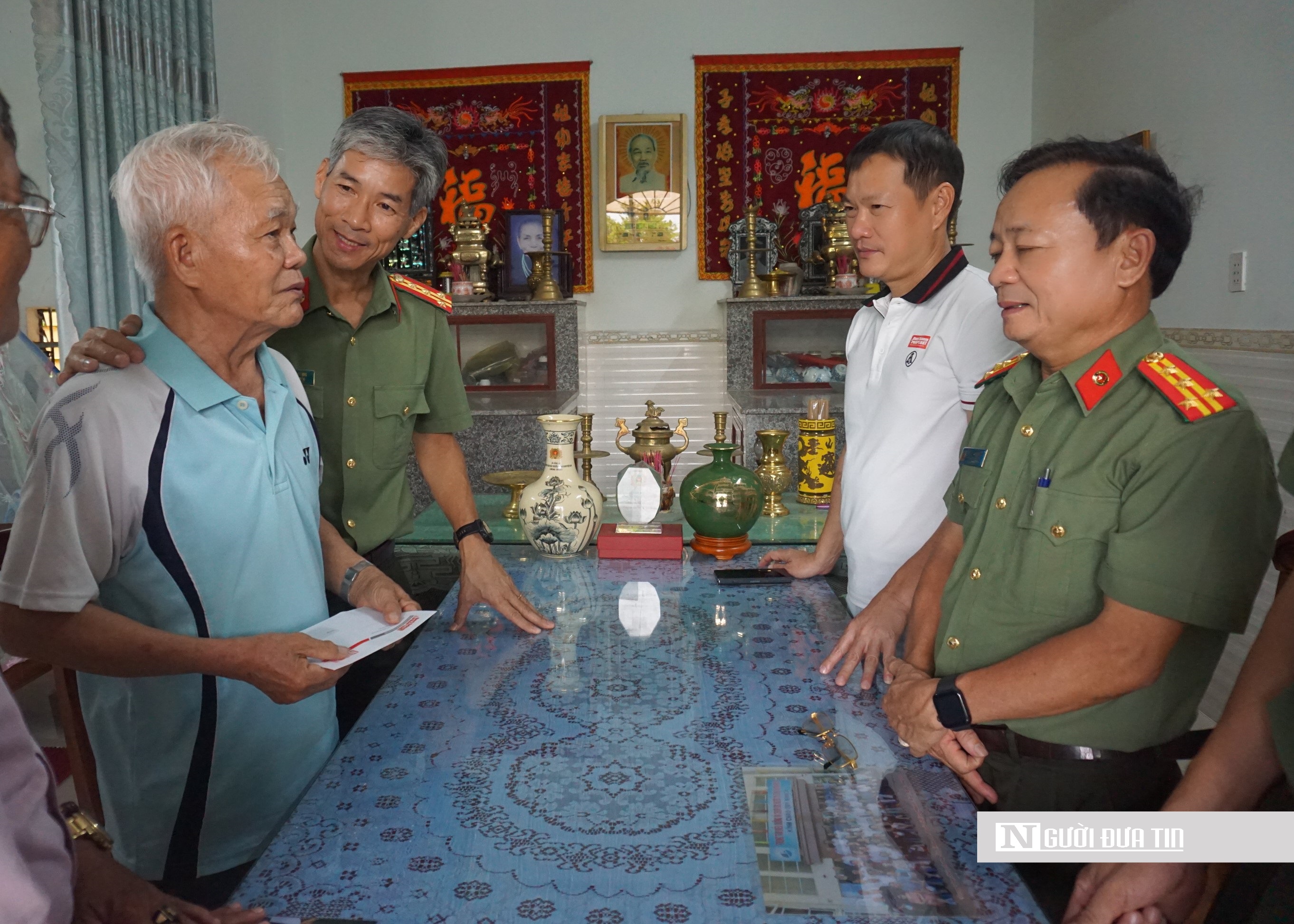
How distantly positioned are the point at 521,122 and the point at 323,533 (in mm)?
4535

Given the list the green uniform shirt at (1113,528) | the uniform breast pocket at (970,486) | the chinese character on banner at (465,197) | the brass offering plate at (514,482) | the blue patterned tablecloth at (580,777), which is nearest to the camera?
the blue patterned tablecloth at (580,777)

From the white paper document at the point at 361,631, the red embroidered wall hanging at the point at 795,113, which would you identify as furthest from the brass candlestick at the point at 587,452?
the red embroidered wall hanging at the point at 795,113

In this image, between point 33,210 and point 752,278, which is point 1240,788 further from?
point 752,278

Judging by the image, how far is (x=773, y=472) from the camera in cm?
297

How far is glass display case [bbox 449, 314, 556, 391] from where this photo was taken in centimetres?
543

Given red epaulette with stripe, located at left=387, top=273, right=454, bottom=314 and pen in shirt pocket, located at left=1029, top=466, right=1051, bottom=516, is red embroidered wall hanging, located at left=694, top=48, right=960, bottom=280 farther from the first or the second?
pen in shirt pocket, located at left=1029, top=466, right=1051, bottom=516

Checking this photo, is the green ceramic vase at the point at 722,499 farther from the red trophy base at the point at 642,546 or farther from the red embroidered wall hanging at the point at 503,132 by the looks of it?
the red embroidered wall hanging at the point at 503,132

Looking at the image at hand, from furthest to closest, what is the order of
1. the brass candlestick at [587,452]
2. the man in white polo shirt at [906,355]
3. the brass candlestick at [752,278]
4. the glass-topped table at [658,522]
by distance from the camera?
the brass candlestick at [752,278]
the brass candlestick at [587,452]
the glass-topped table at [658,522]
the man in white polo shirt at [906,355]

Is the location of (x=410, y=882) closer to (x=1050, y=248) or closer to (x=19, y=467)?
(x=1050, y=248)

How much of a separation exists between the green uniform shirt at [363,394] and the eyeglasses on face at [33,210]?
1.19 m

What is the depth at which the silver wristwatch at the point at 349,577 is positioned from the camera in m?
1.79

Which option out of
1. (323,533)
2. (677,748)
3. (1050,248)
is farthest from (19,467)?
(1050,248)

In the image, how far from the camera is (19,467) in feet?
9.95

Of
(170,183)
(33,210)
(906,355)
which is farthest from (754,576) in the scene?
(33,210)
